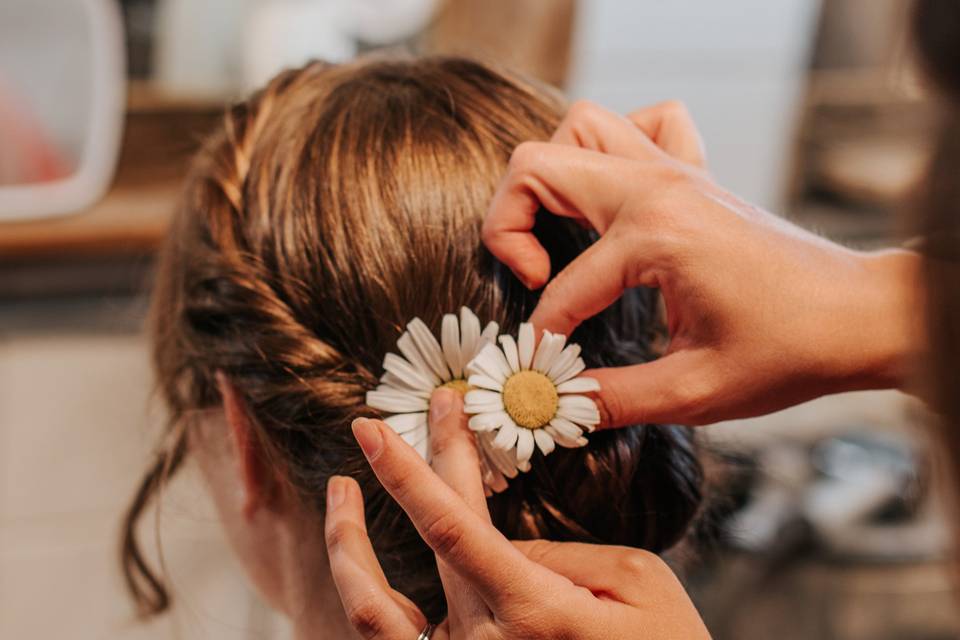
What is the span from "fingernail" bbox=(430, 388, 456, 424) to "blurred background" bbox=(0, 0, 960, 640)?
0.60 metres

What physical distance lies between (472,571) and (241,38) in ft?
3.65

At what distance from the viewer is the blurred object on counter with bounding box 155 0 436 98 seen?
1368 millimetres

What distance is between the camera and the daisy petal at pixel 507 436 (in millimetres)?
555

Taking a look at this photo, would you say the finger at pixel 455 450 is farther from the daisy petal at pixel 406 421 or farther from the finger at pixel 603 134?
the finger at pixel 603 134

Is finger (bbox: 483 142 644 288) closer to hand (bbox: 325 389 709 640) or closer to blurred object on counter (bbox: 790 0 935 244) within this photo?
hand (bbox: 325 389 709 640)

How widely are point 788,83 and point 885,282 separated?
1121mm

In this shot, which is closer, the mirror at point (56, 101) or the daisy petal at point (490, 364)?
the daisy petal at point (490, 364)

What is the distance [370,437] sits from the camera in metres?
0.52

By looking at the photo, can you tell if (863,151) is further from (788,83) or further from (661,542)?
(661,542)

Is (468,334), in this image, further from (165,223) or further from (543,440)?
(165,223)

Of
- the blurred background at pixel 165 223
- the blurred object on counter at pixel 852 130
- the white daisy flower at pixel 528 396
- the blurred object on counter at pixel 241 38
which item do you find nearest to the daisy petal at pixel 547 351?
the white daisy flower at pixel 528 396

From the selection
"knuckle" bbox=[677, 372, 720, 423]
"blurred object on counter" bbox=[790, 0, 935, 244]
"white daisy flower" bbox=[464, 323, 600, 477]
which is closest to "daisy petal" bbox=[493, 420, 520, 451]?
"white daisy flower" bbox=[464, 323, 600, 477]

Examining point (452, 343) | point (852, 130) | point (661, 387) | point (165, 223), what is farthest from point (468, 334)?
point (852, 130)

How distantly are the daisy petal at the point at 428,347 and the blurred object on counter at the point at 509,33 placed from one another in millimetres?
939
